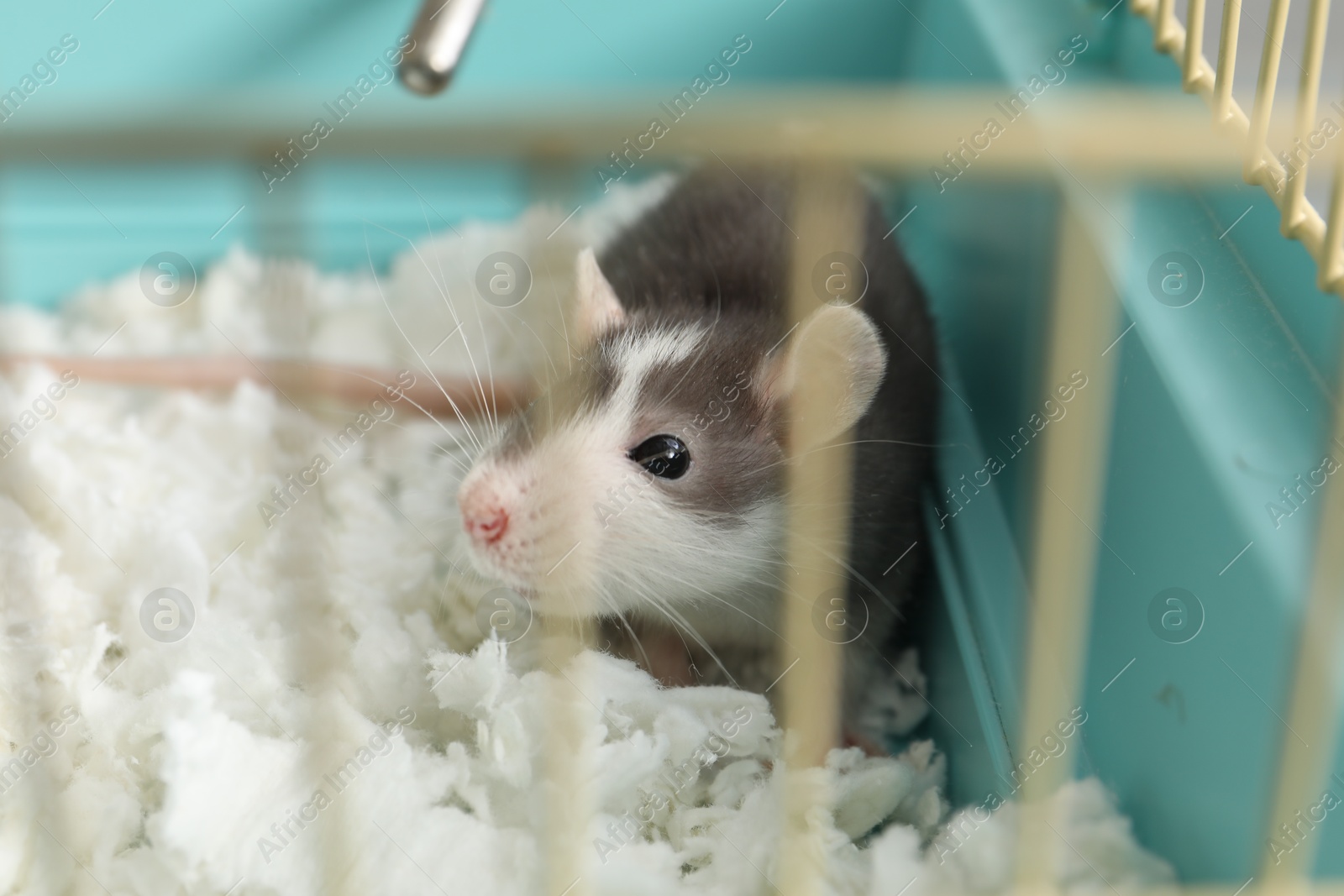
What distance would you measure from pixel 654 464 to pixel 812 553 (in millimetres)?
188

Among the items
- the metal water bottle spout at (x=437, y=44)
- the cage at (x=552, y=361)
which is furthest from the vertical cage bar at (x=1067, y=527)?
the metal water bottle spout at (x=437, y=44)

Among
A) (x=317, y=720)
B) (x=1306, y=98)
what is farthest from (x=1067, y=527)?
(x=317, y=720)

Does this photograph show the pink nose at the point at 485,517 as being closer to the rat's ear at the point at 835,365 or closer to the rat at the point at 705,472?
the rat at the point at 705,472

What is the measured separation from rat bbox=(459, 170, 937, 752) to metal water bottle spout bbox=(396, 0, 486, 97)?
0.83ft

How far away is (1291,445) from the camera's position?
100 centimetres

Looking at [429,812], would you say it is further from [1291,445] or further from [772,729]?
[1291,445]

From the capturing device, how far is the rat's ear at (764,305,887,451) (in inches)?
42.7

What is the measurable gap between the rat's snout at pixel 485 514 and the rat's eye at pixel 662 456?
0.14 metres

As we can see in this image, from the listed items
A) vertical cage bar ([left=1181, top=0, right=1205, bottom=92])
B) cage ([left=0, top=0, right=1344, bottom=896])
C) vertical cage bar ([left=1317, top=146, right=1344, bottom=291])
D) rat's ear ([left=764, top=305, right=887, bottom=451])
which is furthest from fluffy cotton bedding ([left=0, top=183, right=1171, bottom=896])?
vertical cage bar ([left=1181, top=0, right=1205, bottom=92])

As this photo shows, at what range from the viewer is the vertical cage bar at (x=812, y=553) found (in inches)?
40.9

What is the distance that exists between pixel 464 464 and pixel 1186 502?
0.79 meters

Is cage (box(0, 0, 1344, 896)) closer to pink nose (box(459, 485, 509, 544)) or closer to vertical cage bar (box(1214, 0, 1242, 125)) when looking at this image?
vertical cage bar (box(1214, 0, 1242, 125))

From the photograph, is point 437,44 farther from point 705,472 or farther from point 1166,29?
point 1166,29

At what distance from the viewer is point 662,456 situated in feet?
3.93
